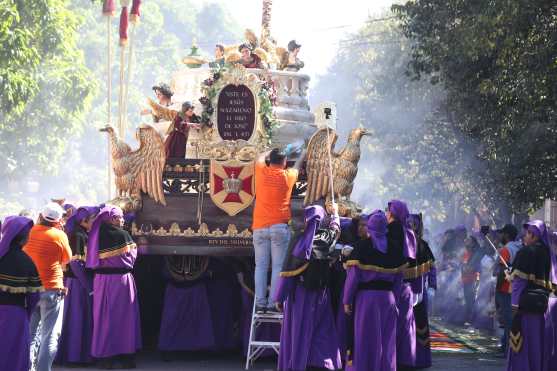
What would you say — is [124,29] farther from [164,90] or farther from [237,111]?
[237,111]

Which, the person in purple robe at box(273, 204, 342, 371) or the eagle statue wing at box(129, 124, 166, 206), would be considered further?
the eagle statue wing at box(129, 124, 166, 206)

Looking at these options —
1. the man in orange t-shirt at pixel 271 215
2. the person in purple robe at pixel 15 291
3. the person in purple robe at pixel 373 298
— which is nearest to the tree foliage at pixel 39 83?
the man in orange t-shirt at pixel 271 215

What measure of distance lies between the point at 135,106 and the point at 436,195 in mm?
37735

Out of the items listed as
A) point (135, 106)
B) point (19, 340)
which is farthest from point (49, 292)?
point (135, 106)

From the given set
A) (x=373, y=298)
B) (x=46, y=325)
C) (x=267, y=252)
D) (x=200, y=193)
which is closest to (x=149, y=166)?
(x=200, y=193)

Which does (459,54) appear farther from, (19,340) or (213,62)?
(19,340)

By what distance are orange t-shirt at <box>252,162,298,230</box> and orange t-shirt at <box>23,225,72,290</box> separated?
2936mm

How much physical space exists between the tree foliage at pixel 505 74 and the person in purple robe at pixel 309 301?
270 inches

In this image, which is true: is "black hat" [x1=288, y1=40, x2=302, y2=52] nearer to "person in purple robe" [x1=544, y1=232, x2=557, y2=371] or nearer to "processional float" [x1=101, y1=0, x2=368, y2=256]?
"processional float" [x1=101, y1=0, x2=368, y2=256]

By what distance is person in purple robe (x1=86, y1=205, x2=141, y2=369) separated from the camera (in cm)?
1497

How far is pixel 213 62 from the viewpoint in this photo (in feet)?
58.2

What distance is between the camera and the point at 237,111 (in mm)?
16141

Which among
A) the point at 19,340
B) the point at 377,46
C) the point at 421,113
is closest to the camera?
the point at 19,340

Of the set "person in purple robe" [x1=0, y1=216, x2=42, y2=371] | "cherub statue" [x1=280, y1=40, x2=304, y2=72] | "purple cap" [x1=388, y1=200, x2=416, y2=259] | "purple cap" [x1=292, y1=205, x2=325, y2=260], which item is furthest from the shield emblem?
"person in purple robe" [x1=0, y1=216, x2=42, y2=371]
